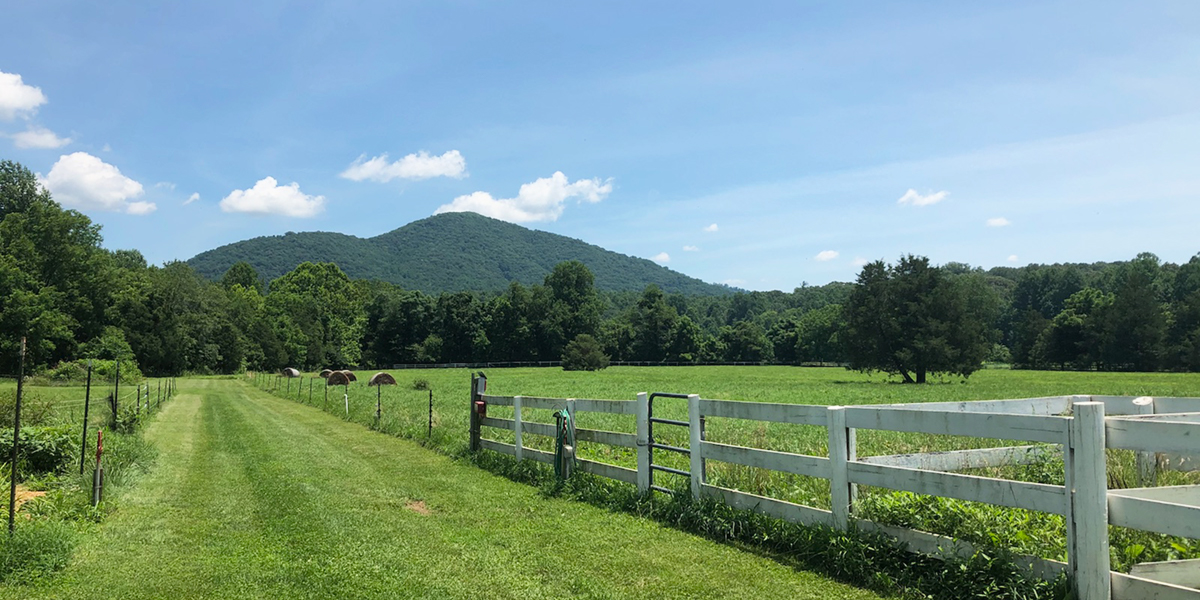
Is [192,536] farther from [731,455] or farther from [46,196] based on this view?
[46,196]

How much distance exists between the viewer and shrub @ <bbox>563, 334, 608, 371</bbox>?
85.4 meters

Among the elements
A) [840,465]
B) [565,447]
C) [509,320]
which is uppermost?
[509,320]

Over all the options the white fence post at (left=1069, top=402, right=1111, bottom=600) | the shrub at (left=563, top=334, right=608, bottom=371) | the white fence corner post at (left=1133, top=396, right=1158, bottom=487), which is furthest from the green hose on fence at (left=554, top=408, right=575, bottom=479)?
the shrub at (left=563, top=334, right=608, bottom=371)

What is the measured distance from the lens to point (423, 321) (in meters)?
102

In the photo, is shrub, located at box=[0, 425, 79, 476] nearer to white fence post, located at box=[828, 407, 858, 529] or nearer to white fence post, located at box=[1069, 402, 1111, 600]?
white fence post, located at box=[828, 407, 858, 529]

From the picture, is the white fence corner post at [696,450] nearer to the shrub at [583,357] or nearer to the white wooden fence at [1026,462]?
the white wooden fence at [1026,462]

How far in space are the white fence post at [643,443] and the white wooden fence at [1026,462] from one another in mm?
14

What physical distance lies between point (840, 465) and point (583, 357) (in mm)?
79924

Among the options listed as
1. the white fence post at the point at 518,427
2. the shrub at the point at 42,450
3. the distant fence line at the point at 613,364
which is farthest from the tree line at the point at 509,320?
the shrub at the point at 42,450

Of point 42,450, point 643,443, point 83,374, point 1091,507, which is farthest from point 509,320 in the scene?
point 1091,507

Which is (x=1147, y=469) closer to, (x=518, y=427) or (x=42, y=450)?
(x=518, y=427)

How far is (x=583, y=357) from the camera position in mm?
85500

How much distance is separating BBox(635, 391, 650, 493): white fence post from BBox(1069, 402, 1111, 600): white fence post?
4544 mm

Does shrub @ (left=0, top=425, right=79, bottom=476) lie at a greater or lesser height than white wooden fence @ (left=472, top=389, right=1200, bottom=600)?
lesser
